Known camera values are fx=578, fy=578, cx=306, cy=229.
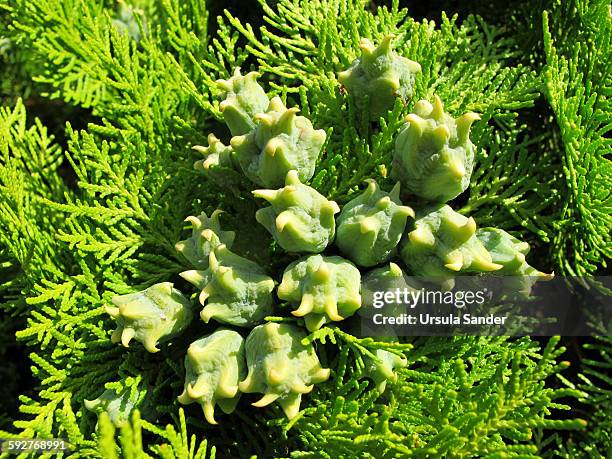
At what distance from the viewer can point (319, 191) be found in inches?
49.3

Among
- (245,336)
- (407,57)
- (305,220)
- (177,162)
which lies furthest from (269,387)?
(407,57)

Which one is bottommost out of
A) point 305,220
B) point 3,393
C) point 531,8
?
point 3,393

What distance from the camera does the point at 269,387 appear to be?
3.21ft

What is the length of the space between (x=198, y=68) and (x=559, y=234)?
956 millimetres

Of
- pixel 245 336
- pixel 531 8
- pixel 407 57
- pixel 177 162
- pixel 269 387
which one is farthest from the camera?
pixel 531 8

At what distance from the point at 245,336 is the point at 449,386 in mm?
418

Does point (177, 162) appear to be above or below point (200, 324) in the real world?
above

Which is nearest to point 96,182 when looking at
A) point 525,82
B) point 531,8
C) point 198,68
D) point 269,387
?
point 198,68

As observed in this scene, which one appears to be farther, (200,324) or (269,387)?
(200,324)

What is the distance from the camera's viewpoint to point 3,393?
178cm

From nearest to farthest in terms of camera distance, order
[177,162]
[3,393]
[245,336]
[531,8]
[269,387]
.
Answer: [269,387] < [245,336] < [177,162] < [531,8] < [3,393]

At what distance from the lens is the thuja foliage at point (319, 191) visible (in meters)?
1.11

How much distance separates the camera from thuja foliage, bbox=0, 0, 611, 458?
1113 millimetres

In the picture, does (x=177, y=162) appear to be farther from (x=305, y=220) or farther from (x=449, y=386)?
(x=449, y=386)
